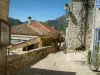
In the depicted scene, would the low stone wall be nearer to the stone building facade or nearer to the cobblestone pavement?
the cobblestone pavement

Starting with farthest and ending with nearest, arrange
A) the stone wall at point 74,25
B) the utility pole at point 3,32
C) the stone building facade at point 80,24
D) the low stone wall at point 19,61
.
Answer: the stone wall at point 74,25
the stone building facade at point 80,24
the low stone wall at point 19,61
the utility pole at point 3,32

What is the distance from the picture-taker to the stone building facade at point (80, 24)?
20172mm

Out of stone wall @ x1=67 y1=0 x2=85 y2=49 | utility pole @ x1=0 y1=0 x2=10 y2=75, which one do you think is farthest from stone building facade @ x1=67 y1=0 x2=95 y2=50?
utility pole @ x1=0 y1=0 x2=10 y2=75

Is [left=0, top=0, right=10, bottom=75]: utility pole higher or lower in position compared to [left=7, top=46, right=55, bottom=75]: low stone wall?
higher

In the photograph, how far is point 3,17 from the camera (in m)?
6.04

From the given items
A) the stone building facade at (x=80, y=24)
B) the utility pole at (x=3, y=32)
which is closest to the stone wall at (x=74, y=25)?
the stone building facade at (x=80, y=24)

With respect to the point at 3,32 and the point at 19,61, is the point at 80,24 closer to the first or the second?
the point at 19,61

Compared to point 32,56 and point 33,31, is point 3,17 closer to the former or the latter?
point 32,56

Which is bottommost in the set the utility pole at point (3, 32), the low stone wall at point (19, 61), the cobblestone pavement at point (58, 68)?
the cobblestone pavement at point (58, 68)

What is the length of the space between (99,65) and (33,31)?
15775 mm

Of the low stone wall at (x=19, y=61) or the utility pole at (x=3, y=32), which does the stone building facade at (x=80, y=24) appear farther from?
the utility pole at (x=3, y=32)

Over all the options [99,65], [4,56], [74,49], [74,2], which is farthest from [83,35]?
[4,56]

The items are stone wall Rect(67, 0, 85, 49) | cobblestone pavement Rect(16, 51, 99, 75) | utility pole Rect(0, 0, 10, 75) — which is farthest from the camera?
stone wall Rect(67, 0, 85, 49)

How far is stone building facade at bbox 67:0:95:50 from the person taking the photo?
20.2 m
